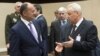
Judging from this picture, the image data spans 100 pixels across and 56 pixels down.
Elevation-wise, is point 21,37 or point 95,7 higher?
point 21,37

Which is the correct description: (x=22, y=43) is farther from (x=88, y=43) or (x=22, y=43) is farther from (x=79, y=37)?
(x=88, y=43)

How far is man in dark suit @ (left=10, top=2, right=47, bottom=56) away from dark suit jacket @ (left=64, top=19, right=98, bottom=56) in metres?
0.45

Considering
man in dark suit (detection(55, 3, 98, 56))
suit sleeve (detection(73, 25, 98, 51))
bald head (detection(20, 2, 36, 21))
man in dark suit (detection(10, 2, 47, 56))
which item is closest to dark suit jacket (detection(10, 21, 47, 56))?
man in dark suit (detection(10, 2, 47, 56))

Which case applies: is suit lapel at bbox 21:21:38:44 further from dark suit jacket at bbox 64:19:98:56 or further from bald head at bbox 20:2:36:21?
dark suit jacket at bbox 64:19:98:56

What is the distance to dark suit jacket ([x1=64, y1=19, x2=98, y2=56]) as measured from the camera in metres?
4.41

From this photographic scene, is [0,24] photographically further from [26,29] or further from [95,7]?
[26,29]

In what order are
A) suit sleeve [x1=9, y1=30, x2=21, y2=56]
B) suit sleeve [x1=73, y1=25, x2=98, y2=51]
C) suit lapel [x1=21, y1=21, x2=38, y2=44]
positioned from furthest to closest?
suit lapel [x1=21, y1=21, x2=38, y2=44]
suit sleeve [x1=9, y1=30, x2=21, y2=56]
suit sleeve [x1=73, y1=25, x2=98, y2=51]

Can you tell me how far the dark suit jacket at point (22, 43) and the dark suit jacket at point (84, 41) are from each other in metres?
0.44

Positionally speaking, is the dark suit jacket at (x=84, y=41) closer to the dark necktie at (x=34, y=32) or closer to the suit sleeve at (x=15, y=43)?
the dark necktie at (x=34, y=32)

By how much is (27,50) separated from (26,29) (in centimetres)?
29

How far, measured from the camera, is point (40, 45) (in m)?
4.82

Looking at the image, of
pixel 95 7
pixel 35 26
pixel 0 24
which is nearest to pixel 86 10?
pixel 95 7

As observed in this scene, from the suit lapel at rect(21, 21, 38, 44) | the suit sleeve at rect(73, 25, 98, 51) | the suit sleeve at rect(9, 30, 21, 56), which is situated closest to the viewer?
the suit sleeve at rect(73, 25, 98, 51)

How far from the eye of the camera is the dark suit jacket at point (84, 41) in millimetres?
4410
